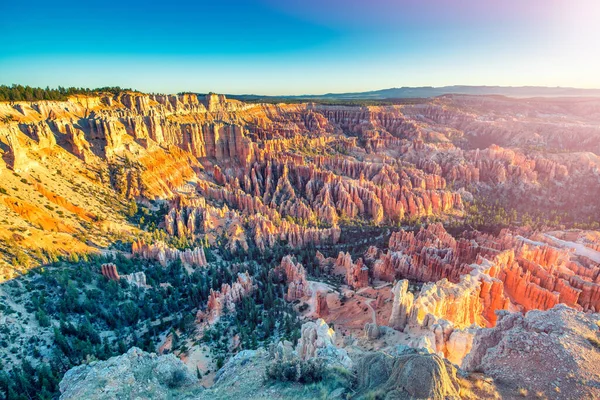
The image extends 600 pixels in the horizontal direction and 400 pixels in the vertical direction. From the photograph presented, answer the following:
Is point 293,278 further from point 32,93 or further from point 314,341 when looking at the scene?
point 32,93

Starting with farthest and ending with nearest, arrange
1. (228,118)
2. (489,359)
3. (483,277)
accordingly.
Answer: (228,118), (483,277), (489,359)

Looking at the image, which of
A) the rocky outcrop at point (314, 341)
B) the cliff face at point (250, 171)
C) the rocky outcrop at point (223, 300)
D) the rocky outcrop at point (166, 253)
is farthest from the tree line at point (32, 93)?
the rocky outcrop at point (314, 341)

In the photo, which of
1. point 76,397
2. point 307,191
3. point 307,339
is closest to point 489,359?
point 307,339

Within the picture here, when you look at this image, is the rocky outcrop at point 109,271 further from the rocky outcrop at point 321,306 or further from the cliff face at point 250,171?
the rocky outcrop at point 321,306

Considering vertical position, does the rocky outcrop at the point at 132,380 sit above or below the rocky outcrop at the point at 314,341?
above

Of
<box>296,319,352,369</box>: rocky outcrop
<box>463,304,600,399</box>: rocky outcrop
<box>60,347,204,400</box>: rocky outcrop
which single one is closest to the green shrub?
<box>296,319,352,369</box>: rocky outcrop

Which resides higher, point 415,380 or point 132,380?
point 415,380

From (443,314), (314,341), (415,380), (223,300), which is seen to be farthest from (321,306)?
(415,380)

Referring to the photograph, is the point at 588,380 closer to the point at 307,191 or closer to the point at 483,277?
the point at 483,277
